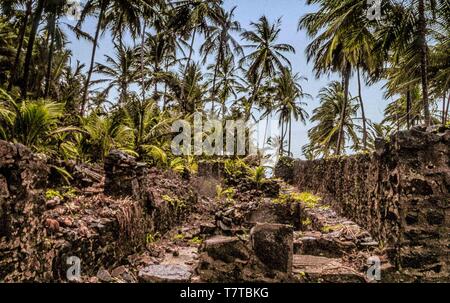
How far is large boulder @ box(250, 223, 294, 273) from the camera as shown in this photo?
4.07 metres

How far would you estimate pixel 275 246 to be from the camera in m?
4.09

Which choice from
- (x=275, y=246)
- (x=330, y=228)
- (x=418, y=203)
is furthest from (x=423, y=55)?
(x=275, y=246)

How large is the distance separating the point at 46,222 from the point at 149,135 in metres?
4.49

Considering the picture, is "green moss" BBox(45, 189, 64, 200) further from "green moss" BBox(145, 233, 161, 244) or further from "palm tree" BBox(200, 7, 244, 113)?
"palm tree" BBox(200, 7, 244, 113)

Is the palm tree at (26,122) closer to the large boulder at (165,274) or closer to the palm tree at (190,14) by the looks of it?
the large boulder at (165,274)

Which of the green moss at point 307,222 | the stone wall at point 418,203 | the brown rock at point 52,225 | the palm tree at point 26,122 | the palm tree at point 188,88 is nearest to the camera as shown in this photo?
the brown rock at point 52,225

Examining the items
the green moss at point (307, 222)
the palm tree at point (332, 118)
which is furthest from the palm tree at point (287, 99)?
the green moss at point (307, 222)

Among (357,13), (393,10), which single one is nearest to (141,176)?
(357,13)

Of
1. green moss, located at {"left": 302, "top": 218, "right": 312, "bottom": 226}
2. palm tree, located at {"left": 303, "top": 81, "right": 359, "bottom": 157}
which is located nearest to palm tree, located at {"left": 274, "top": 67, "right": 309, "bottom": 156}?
palm tree, located at {"left": 303, "top": 81, "right": 359, "bottom": 157}

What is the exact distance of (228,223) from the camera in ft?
18.5

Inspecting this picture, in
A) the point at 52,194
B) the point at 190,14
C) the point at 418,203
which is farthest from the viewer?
the point at 190,14

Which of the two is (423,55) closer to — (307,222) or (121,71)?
(307,222)

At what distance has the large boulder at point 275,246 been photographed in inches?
160
